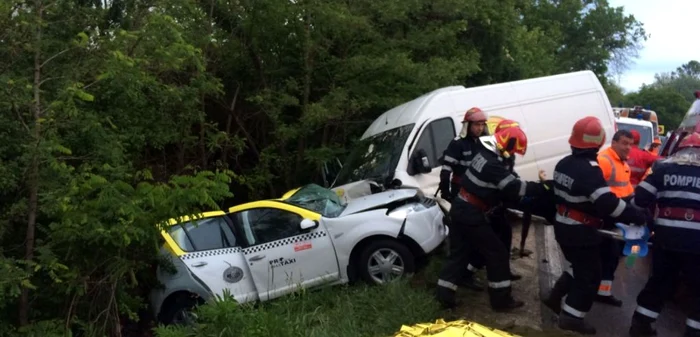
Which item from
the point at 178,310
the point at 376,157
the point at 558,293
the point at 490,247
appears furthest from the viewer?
the point at 376,157

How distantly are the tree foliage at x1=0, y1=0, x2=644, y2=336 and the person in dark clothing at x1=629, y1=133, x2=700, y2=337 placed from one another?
355 cm

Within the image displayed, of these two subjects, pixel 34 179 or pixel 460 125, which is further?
pixel 460 125

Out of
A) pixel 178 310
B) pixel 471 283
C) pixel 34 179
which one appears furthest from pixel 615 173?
pixel 34 179

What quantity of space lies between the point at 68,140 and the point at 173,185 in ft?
3.68

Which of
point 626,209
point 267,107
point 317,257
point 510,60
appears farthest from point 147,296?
point 510,60

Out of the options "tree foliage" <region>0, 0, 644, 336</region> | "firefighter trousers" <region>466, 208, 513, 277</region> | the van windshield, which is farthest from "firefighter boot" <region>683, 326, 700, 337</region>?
the van windshield

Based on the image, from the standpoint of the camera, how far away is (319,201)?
7730mm

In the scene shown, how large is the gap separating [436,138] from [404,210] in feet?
6.26

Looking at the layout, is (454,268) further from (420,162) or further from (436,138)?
(436,138)

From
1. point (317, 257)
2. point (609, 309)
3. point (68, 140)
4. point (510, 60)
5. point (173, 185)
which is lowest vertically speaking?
point (609, 309)

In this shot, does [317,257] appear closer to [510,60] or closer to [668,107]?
[510,60]

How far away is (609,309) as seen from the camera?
18.9 feet

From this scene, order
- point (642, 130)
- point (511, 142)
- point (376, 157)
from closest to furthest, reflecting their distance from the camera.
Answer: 1. point (511, 142)
2. point (376, 157)
3. point (642, 130)

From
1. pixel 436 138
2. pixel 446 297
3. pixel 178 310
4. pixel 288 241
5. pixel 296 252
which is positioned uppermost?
pixel 436 138
